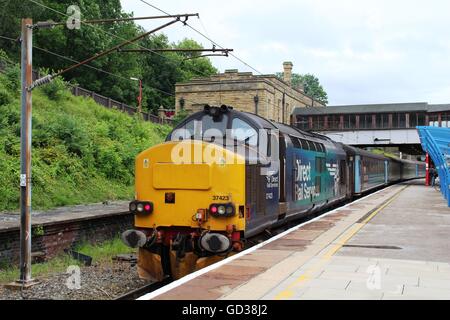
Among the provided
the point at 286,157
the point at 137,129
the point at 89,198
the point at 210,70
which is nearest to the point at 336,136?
the point at 210,70

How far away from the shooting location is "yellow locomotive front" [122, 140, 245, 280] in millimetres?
8523

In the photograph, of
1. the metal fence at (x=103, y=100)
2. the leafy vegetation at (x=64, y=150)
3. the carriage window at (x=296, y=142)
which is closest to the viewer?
the carriage window at (x=296, y=142)

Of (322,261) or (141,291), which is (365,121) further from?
(141,291)

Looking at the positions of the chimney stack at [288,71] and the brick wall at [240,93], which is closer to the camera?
the brick wall at [240,93]

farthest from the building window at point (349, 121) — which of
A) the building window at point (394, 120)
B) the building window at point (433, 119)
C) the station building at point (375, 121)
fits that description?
the building window at point (433, 119)

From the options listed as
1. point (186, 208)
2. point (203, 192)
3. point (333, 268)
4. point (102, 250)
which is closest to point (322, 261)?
point (333, 268)

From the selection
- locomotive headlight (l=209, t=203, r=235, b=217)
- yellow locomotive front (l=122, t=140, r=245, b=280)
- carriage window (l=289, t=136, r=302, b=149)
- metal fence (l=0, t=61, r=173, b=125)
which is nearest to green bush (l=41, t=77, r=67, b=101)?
metal fence (l=0, t=61, r=173, b=125)

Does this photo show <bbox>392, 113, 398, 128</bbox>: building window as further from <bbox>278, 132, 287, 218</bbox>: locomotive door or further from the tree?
the tree

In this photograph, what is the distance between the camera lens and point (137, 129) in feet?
102

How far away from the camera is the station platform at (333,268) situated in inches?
249

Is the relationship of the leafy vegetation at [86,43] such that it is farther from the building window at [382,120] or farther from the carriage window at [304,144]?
the carriage window at [304,144]

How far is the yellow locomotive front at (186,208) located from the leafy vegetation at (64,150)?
848 centimetres

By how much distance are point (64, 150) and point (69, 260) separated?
9.98 m
